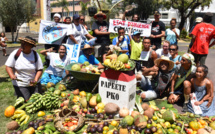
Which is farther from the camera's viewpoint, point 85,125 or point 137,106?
point 137,106

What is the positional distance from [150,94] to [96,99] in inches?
65.9

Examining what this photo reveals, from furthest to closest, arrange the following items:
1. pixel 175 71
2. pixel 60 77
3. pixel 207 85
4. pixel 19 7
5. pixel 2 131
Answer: pixel 19 7
pixel 60 77
pixel 175 71
pixel 207 85
pixel 2 131

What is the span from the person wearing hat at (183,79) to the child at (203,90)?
0.65 ft

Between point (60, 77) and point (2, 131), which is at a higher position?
point (60, 77)

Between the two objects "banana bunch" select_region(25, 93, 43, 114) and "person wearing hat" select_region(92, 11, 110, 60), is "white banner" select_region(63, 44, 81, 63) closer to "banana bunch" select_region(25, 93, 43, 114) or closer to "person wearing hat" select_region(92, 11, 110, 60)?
"person wearing hat" select_region(92, 11, 110, 60)

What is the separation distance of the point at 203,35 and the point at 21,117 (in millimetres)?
6091

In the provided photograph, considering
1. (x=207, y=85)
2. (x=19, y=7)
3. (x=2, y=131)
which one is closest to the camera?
(x=2, y=131)

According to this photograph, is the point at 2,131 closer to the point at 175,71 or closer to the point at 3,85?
the point at 3,85

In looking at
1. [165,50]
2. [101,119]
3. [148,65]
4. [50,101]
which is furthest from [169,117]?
[50,101]

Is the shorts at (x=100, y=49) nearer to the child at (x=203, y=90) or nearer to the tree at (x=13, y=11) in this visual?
the child at (x=203, y=90)

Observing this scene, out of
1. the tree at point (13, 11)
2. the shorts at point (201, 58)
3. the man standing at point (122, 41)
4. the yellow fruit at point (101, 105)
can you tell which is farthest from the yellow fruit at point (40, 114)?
the tree at point (13, 11)

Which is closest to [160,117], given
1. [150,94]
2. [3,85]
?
[150,94]

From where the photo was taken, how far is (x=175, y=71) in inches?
198

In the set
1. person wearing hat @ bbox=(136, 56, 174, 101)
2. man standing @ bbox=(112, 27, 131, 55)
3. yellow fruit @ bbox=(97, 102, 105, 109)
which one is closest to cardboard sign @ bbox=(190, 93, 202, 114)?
person wearing hat @ bbox=(136, 56, 174, 101)
